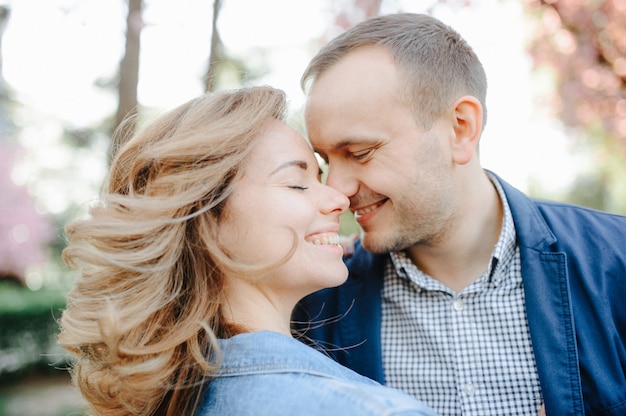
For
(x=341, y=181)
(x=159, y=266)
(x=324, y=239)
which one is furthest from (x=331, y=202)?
(x=159, y=266)

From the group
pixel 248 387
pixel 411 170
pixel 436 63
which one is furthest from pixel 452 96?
pixel 248 387

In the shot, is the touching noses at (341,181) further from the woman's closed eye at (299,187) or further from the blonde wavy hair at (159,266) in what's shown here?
the blonde wavy hair at (159,266)

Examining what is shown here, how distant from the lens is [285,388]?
1.51 meters

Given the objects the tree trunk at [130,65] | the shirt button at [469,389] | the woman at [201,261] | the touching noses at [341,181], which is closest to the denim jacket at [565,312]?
the shirt button at [469,389]

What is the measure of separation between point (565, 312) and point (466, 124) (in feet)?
3.20

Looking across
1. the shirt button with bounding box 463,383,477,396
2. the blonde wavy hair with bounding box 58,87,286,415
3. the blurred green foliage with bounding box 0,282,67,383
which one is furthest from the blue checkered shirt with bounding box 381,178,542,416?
the blurred green foliage with bounding box 0,282,67,383

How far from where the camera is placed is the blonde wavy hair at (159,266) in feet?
5.63

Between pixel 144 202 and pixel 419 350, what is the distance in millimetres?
1390

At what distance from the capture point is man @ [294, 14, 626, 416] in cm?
230

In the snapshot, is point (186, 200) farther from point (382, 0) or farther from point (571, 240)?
point (382, 0)

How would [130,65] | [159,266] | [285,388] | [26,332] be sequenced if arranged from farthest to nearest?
[26,332] < [130,65] < [159,266] < [285,388]

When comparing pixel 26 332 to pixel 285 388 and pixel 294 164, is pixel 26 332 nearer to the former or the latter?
pixel 294 164

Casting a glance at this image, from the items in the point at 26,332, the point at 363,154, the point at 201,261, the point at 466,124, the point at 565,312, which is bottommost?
the point at 26,332

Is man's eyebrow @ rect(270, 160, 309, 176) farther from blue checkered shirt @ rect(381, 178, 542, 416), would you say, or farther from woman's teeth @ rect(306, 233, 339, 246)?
blue checkered shirt @ rect(381, 178, 542, 416)
